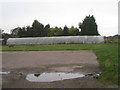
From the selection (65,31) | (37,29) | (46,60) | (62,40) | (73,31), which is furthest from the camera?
(65,31)

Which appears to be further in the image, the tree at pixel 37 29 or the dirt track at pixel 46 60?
the tree at pixel 37 29

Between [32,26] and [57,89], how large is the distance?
33904mm

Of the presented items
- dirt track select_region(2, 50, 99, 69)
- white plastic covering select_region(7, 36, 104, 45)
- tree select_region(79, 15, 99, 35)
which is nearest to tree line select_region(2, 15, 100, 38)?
tree select_region(79, 15, 99, 35)

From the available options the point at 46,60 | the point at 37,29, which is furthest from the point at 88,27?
the point at 46,60

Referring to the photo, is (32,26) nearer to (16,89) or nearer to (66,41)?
(66,41)

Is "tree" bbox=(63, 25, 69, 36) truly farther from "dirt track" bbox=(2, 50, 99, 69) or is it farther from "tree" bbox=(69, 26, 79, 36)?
"dirt track" bbox=(2, 50, 99, 69)

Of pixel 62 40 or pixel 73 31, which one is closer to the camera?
pixel 62 40

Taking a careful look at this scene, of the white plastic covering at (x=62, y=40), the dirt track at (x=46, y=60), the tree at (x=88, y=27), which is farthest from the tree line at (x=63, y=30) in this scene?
the dirt track at (x=46, y=60)

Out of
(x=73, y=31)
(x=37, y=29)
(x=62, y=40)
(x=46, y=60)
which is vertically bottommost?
(x=46, y=60)

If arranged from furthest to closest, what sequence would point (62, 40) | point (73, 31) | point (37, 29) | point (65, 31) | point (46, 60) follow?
1. point (65, 31)
2. point (73, 31)
3. point (37, 29)
4. point (62, 40)
5. point (46, 60)

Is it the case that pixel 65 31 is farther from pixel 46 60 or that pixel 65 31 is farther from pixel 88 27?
pixel 46 60

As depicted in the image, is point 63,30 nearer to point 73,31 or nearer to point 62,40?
point 73,31

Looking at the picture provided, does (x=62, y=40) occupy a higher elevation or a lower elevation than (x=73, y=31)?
lower

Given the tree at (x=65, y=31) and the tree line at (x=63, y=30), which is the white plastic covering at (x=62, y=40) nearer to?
the tree line at (x=63, y=30)
